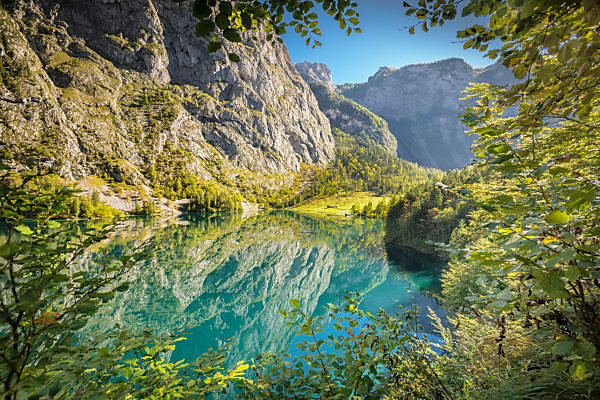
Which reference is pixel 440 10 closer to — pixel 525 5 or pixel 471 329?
pixel 525 5

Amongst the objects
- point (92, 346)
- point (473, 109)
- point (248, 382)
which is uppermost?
point (473, 109)

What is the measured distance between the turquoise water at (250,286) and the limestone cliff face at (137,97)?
71353mm

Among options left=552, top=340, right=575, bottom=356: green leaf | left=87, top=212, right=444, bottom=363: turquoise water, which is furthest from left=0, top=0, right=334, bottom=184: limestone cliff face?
left=552, top=340, right=575, bottom=356: green leaf

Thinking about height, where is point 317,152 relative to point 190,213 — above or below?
above

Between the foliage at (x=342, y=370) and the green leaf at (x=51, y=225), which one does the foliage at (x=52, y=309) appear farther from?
the foliage at (x=342, y=370)

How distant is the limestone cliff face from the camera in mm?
→ 85000

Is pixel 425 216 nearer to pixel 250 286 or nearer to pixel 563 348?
pixel 250 286

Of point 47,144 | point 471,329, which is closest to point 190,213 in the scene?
point 47,144

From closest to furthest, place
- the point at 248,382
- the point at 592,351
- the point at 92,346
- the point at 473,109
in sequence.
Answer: the point at 592,351 < the point at 473,109 < the point at 92,346 < the point at 248,382

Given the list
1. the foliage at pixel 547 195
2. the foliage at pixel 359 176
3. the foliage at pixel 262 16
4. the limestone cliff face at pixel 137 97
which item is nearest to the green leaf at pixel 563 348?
the foliage at pixel 547 195

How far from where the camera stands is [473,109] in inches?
87.0

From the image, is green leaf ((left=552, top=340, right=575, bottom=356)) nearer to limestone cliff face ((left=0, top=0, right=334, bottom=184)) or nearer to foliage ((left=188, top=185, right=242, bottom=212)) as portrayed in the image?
limestone cliff face ((left=0, top=0, right=334, bottom=184))

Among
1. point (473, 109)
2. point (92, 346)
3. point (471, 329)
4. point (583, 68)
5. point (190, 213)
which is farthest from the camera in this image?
point (190, 213)

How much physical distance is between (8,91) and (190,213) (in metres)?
69.0
